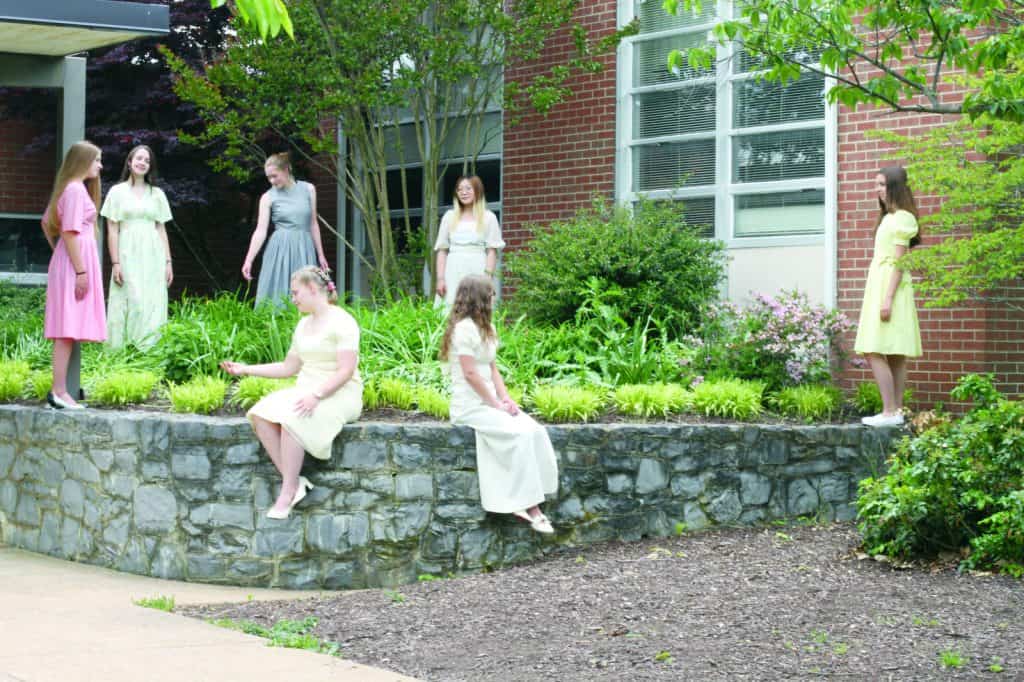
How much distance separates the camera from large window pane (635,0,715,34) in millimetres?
11845

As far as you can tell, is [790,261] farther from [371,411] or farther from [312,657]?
[312,657]

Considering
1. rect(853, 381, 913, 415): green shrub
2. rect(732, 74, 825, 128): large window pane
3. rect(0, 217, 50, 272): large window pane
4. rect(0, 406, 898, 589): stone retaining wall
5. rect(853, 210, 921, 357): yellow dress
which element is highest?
rect(732, 74, 825, 128): large window pane

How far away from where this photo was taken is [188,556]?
25.3 feet

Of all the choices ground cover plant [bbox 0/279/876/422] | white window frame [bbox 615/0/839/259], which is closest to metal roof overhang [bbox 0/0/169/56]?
ground cover plant [bbox 0/279/876/422]

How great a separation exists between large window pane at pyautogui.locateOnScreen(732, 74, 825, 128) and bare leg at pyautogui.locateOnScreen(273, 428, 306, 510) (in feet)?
17.6

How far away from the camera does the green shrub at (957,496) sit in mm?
7113

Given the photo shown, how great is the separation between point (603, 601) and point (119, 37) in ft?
19.6

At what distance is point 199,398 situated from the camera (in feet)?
26.6

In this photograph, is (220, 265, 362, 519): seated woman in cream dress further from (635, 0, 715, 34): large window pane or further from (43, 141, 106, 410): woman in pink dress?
(635, 0, 715, 34): large window pane

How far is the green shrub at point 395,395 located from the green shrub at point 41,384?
2299mm

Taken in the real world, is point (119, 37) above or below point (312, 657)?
above

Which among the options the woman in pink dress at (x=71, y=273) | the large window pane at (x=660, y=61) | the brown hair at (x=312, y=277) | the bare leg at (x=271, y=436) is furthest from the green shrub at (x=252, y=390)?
the large window pane at (x=660, y=61)

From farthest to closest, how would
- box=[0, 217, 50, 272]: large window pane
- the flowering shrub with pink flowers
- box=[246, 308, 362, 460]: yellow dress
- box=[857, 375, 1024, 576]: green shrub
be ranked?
box=[0, 217, 50, 272]: large window pane < the flowering shrub with pink flowers < box=[246, 308, 362, 460]: yellow dress < box=[857, 375, 1024, 576]: green shrub

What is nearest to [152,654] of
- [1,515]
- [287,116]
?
[1,515]
